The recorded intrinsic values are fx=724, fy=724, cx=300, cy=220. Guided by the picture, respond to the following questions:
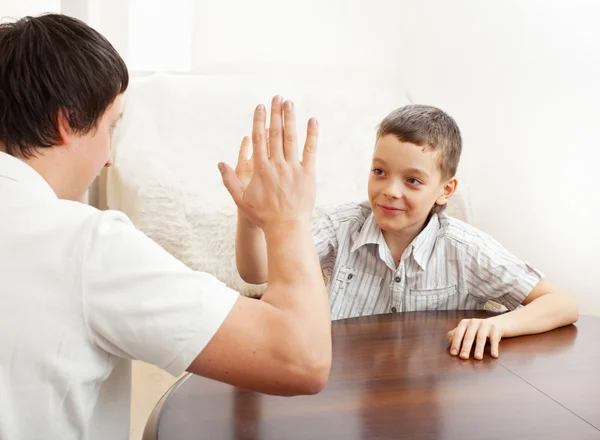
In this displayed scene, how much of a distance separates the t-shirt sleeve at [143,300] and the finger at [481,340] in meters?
0.56

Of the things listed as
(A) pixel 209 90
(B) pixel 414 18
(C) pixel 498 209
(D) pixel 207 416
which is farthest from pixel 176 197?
(D) pixel 207 416

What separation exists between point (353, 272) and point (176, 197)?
1.30m

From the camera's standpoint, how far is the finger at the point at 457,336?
3.91ft

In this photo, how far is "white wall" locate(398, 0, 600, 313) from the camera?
95.1 inches

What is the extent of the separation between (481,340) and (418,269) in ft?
1.36

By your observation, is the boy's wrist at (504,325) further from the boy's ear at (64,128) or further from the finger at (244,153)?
the boy's ear at (64,128)

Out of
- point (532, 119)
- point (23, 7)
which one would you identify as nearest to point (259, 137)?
point (532, 119)

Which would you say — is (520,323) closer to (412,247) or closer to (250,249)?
(412,247)

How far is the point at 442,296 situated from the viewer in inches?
63.2

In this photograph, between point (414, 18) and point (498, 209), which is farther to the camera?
point (414, 18)

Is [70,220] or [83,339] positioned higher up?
[70,220]

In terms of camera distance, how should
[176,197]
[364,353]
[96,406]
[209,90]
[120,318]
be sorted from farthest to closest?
[209,90] < [176,197] < [364,353] < [96,406] < [120,318]

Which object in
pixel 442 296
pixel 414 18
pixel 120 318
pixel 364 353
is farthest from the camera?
pixel 414 18

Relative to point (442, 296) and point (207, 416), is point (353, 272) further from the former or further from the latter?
point (207, 416)
